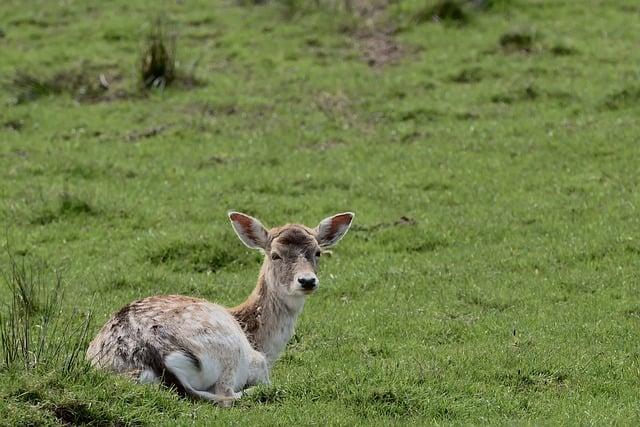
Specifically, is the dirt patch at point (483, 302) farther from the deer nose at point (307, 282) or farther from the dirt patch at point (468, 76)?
the dirt patch at point (468, 76)

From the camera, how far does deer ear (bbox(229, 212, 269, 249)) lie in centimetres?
1102

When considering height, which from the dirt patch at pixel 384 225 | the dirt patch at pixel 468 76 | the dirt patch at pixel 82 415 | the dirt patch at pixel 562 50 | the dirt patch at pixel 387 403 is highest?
the dirt patch at pixel 82 415

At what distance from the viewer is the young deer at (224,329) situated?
9094mm

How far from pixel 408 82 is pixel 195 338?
12.6 m

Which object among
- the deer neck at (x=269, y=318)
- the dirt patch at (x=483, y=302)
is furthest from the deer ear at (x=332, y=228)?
the dirt patch at (x=483, y=302)

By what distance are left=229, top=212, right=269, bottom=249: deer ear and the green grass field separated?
116cm

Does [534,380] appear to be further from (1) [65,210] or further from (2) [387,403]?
(1) [65,210]

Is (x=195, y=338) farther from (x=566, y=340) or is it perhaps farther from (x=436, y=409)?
(x=566, y=340)

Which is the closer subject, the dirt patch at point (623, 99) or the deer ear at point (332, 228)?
the deer ear at point (332, 228)

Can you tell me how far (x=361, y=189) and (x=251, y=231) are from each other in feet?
20.0

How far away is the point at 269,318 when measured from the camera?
35.1 ft

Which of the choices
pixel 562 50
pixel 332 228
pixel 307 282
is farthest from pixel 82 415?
pixel 562 50

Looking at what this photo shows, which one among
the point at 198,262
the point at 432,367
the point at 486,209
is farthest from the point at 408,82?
the point at 432,367

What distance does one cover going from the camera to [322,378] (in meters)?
9.77
